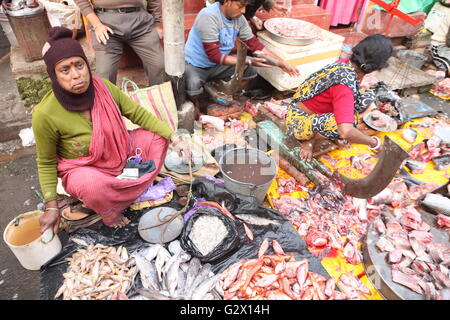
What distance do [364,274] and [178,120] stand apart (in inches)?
106

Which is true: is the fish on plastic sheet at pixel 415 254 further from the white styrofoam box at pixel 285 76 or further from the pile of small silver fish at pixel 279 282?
the white styrofoam box at pixel 285 76

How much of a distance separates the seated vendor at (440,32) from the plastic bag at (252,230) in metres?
5.59

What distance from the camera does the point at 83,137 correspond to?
2369mm

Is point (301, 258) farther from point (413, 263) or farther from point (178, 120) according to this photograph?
point (178, 120)

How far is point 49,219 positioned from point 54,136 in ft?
2.12

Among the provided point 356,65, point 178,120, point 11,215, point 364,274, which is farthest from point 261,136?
point 11,215

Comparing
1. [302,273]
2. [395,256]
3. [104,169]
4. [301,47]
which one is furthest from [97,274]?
[301,47]

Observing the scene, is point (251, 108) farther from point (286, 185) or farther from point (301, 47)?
point (286, 185)

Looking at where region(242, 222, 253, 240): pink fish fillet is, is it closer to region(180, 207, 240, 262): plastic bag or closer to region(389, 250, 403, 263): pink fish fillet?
region(180, 207, 240, 262): plastic bag

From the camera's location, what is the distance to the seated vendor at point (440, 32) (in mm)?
5965

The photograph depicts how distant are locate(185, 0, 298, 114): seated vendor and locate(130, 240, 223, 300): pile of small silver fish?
224cm

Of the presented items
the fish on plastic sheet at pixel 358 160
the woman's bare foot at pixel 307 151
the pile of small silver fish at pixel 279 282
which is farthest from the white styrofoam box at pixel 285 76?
the pile of small silver fish at pixel 279 282

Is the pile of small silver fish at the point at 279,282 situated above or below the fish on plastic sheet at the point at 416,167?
above
